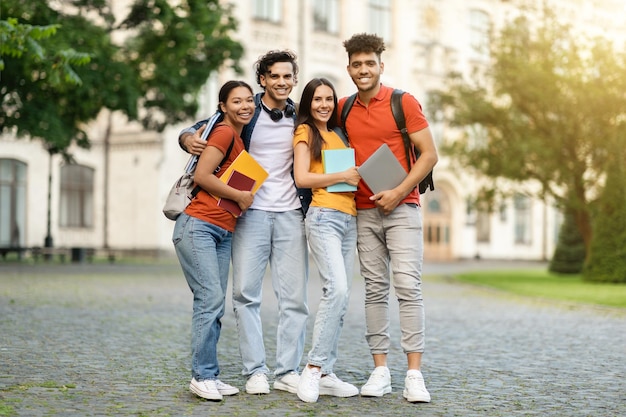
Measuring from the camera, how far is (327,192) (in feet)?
22.4

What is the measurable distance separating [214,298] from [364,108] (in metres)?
1.55

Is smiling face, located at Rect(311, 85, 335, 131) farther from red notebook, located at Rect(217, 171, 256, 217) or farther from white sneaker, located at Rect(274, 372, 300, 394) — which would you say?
white sneaker, located at Rect(274, 372, 300, 394)

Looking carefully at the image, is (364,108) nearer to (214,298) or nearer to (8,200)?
(214,298)

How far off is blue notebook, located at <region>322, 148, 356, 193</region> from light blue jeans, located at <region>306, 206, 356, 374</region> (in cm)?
15

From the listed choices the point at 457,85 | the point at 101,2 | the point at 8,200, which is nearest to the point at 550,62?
the point at 457,85

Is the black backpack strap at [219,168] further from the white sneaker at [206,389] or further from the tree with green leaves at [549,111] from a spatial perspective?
the tree with green leaves at [549,111]

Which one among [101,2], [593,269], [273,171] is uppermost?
[101,2]

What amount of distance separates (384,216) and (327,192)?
444 millimetres

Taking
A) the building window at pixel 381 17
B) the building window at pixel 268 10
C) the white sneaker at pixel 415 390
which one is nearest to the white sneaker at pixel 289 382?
the white sneaker at pixel 415 390

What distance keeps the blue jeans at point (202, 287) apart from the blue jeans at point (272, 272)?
23 centimetres

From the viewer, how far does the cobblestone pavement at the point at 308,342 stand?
645 centimetres

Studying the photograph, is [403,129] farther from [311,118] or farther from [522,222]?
[522,222]

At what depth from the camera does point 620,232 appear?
25.3 m

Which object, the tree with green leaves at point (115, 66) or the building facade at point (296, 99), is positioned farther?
the building facade at point (296, 99)
